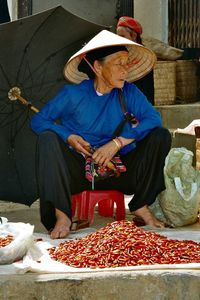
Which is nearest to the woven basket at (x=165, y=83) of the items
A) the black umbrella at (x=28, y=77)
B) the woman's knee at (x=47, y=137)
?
the black umbrella at (x=28, y=77)

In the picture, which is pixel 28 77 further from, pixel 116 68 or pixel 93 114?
pixel 116 68

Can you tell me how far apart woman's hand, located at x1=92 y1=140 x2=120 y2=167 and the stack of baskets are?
3986mm

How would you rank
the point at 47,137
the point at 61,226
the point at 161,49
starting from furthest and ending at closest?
the point at 161,49, the point at 47,137, the point at 61,226

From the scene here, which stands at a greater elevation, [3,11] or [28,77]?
[3,11]

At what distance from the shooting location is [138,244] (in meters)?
3.90

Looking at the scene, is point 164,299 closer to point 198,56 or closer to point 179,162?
point 179,162

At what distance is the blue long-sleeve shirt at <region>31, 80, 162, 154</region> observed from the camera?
16.2 ft

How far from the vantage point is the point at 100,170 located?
16.0ft

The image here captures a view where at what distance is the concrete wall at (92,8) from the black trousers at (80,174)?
6500 millimetres

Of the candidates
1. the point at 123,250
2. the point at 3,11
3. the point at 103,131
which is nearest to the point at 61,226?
the point at 103,131

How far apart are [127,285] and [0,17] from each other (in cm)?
413

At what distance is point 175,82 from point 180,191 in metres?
4.09

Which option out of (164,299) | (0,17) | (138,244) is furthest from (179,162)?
(0,17)

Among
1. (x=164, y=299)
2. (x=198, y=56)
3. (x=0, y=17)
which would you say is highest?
(x=0, y=17)
